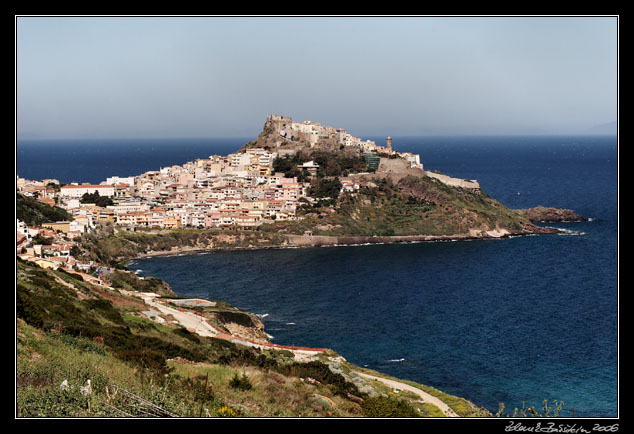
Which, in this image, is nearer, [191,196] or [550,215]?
[191,196]

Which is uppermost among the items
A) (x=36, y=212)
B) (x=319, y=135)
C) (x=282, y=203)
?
(x=319, y=135)

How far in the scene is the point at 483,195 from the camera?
74812mm

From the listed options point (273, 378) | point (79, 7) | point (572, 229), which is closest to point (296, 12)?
point (79, 7)

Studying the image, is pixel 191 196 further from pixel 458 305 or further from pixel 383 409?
pixel 383 409

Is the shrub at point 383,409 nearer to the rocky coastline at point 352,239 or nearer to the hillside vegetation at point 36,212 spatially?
the hillside vegetation at point 36,212

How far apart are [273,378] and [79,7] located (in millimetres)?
9628

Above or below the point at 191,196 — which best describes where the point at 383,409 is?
below

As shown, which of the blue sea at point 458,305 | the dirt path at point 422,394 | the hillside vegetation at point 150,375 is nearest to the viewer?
the hillside vegetation at point 150,375

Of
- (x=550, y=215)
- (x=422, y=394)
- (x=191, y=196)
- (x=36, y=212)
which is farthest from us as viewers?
(x=550, y=215)

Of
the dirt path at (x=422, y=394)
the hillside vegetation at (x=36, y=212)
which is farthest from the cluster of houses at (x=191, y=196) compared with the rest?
the dirt path at (x=422, y=394)

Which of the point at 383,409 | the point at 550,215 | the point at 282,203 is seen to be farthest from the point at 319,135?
the point at 383,409

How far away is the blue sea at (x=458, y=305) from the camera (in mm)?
25531

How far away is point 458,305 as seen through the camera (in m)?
37.1

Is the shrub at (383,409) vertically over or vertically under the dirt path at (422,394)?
over
